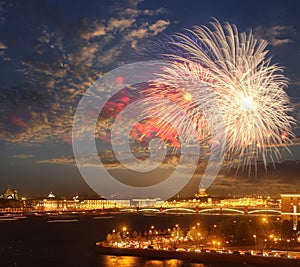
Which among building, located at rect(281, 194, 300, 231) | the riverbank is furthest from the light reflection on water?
building, located at rect(281, 194, 300, 231)

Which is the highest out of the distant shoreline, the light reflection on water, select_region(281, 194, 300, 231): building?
select_region(281, 194, 300, 231): building

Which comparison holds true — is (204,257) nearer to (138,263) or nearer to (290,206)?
(138,263)

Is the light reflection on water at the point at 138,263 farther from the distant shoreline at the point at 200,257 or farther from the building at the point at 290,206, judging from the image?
the building at the point at 290,206

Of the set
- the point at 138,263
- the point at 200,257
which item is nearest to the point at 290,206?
the point at 200,257

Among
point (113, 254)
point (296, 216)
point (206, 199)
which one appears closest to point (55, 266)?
point (113, 254)

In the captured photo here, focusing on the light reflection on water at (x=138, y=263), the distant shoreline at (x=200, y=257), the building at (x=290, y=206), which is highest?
the building at (x=290, y=206)

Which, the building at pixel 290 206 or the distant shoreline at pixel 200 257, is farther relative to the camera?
the building at pixel 290 206

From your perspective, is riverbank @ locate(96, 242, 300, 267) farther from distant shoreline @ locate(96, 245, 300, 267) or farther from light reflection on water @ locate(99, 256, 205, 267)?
light reflection on water @ locate(99, 256, 205, 267)

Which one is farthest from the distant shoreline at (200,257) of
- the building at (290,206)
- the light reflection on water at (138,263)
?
the building at (290,206)
